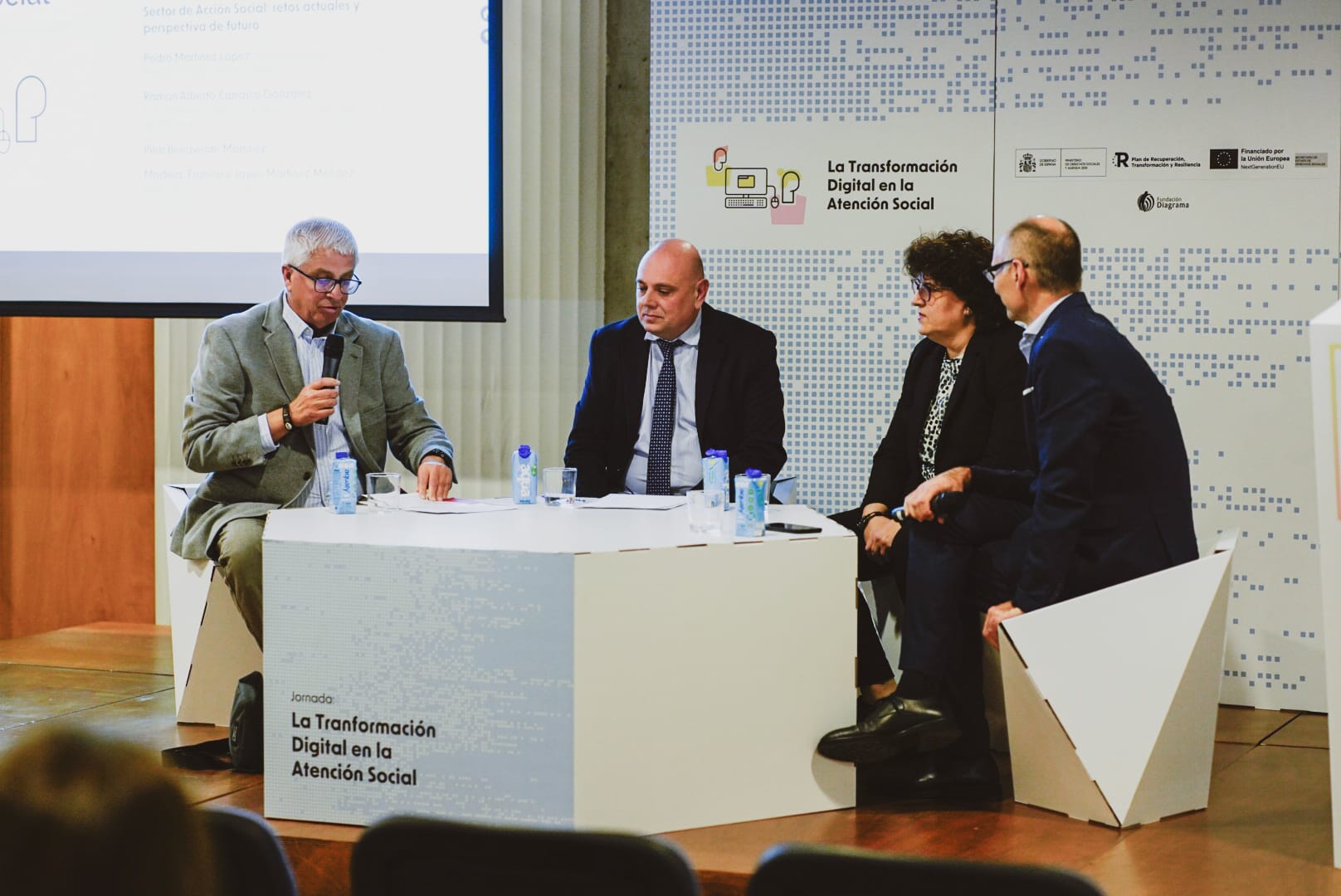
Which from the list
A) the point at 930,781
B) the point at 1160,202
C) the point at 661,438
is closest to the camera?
the point at 930,781

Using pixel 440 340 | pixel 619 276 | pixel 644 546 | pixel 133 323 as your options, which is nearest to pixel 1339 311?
pixel 644 546

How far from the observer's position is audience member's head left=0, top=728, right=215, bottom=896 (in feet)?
2.60

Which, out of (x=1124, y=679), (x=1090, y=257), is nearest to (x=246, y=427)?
(x=1124, y=679)

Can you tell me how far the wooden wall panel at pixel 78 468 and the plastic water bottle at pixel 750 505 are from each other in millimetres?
3348

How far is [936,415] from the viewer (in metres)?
3.55

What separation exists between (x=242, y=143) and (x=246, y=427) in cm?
163

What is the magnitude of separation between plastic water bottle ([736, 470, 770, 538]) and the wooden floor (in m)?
0.62

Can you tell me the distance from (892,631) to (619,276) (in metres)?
2.00

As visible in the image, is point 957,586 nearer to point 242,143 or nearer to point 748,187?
point 748,187

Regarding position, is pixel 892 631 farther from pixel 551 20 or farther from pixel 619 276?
pixel 551 20

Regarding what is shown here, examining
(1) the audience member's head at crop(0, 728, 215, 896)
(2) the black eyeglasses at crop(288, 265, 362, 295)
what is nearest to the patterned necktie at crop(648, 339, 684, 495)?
(2) the black eyeglasses at crop(288, 265, 362, 295)

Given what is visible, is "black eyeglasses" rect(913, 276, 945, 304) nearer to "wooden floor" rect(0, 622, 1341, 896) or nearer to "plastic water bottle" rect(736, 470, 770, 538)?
"plastic water bottle" rect(736, 470, 770, 538)

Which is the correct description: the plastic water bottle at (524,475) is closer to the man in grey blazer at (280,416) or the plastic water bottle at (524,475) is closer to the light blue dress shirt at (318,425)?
the man in grey blazer at (280,416)

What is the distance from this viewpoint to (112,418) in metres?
5.46
